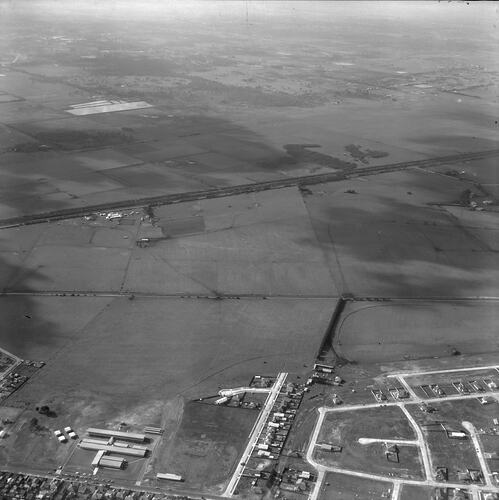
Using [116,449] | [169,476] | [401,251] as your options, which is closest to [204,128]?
[401,251]

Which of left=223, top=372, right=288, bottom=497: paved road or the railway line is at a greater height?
the railway line

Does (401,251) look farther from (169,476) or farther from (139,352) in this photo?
(169,476)

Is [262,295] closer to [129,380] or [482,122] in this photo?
[129,380]

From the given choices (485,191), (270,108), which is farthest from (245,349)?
(270,108)

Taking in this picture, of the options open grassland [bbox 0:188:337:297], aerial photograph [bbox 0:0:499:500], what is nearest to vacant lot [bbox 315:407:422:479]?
aerial photograph [bbox 0:0:499:500]

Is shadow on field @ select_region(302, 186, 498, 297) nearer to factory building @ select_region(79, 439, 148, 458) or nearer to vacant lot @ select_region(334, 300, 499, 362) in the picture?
vacant lot @ select_region(334, 300, 499, 362)

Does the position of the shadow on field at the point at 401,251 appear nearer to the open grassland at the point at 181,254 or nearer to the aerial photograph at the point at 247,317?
the aerial photograph at the point at 247,317

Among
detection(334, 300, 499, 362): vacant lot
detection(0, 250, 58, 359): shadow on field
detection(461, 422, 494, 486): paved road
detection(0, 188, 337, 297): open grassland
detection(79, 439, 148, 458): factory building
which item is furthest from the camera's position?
detection(0, 188, 337, 297): open grassland

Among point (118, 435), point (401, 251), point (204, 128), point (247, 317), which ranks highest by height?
point (204, 128)
